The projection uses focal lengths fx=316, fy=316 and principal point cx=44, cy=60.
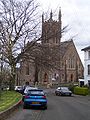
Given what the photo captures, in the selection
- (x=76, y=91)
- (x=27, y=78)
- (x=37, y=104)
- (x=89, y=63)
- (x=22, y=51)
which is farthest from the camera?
(x=27, y=78)

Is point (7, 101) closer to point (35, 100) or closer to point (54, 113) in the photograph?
point (35, 100)

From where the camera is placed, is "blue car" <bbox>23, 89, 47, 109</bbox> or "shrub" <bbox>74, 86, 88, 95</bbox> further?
"shrub" <bbox>74, 86, 88, 95</bbox>

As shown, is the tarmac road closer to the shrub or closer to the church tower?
the church tower

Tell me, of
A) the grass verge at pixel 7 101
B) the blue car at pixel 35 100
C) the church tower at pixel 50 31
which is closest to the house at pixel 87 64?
the church tower at pixel 50 31

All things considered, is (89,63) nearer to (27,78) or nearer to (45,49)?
(45,49)

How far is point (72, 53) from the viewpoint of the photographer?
113688mm

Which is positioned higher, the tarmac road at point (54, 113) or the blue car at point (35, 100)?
the blue car at point (35, 100)

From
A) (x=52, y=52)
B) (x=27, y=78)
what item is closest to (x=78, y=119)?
(x=52, y=52)

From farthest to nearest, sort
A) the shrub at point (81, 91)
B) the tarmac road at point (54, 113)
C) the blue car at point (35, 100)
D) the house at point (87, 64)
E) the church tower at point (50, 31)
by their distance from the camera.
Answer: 1. the house at point (87, 64)
2. the shrub at point (81, 91)
3. the church tower at point (50, 31)
4. the blue car at point (35, 100)
5. the tarmac road at point (54, 113)

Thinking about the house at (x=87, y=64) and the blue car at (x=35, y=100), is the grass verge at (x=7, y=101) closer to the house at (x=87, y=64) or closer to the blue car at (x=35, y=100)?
the blue car at (x=35, y=100)

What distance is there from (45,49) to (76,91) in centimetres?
2144

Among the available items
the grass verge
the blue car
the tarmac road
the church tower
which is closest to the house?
the church tower

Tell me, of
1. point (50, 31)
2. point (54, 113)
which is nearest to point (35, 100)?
point (54, 113)

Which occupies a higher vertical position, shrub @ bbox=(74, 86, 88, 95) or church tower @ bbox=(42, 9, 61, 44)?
church tower @ bbox=(42, 9, 61, 44)
